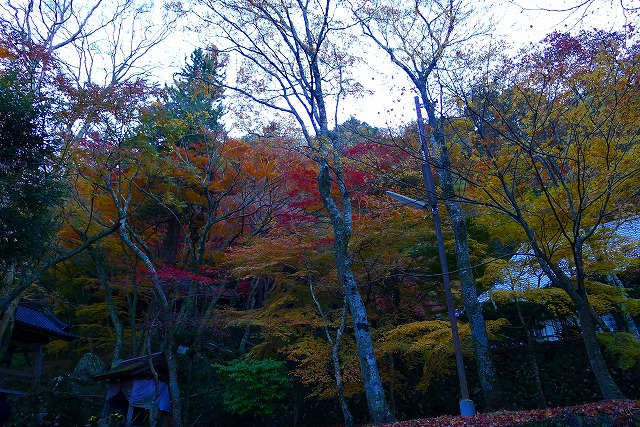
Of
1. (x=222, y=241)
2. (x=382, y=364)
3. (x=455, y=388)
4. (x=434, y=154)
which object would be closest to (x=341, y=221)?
(x=434, y=154)

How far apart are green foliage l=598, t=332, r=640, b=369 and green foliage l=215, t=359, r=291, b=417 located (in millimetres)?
7040

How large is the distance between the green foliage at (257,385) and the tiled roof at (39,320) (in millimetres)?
6394

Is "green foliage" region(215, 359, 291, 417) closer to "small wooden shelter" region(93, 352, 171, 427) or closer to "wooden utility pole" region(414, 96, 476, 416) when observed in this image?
"small wooden shelter" region(93, 352, 171, 427)

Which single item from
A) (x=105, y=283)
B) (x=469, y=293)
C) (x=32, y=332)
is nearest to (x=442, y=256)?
(x=469, y=293)

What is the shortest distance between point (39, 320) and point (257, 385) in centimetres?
778

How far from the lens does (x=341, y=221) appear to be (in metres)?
10.1

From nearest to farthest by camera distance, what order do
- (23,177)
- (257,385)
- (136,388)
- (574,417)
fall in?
(574,417)
(23,177)
(257,385)
(136,388)

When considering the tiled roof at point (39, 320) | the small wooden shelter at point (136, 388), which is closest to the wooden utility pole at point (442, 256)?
the small wooden shelter at point (136, 388)

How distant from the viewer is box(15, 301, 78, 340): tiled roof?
1408 cm

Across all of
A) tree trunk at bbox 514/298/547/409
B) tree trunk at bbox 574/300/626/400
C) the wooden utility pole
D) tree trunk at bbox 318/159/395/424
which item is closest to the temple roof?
tree trunk at bbox 318/159/395/424

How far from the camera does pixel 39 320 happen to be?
48.5ft

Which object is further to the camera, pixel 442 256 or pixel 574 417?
pixel 442 256

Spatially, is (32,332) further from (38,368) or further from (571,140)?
(571,140)

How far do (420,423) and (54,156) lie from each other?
8248 millimetres
